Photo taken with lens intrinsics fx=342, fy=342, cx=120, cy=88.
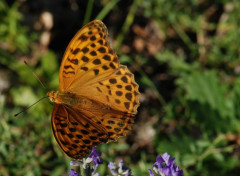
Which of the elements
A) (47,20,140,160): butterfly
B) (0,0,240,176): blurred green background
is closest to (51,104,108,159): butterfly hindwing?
(47,20,140,160): butterfly

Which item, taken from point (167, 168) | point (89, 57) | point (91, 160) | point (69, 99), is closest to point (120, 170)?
point (91, 160)

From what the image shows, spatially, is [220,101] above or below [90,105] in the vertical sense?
above

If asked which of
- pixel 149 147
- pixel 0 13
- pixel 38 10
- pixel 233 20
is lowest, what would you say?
pixel 149 147

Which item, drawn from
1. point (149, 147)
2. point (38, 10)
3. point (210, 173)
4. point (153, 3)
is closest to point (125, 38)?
point (153, 3)

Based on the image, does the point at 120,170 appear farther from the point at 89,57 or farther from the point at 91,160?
the point at 89,57

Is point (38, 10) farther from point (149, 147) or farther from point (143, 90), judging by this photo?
point (149, 147)

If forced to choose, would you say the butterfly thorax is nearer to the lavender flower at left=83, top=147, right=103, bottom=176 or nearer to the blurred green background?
the lavender flower at left=83, top=147, right=103, bottom=176

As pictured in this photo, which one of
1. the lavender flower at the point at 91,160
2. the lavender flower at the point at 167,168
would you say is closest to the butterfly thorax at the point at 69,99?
the lavender flower at the point at 91,160
